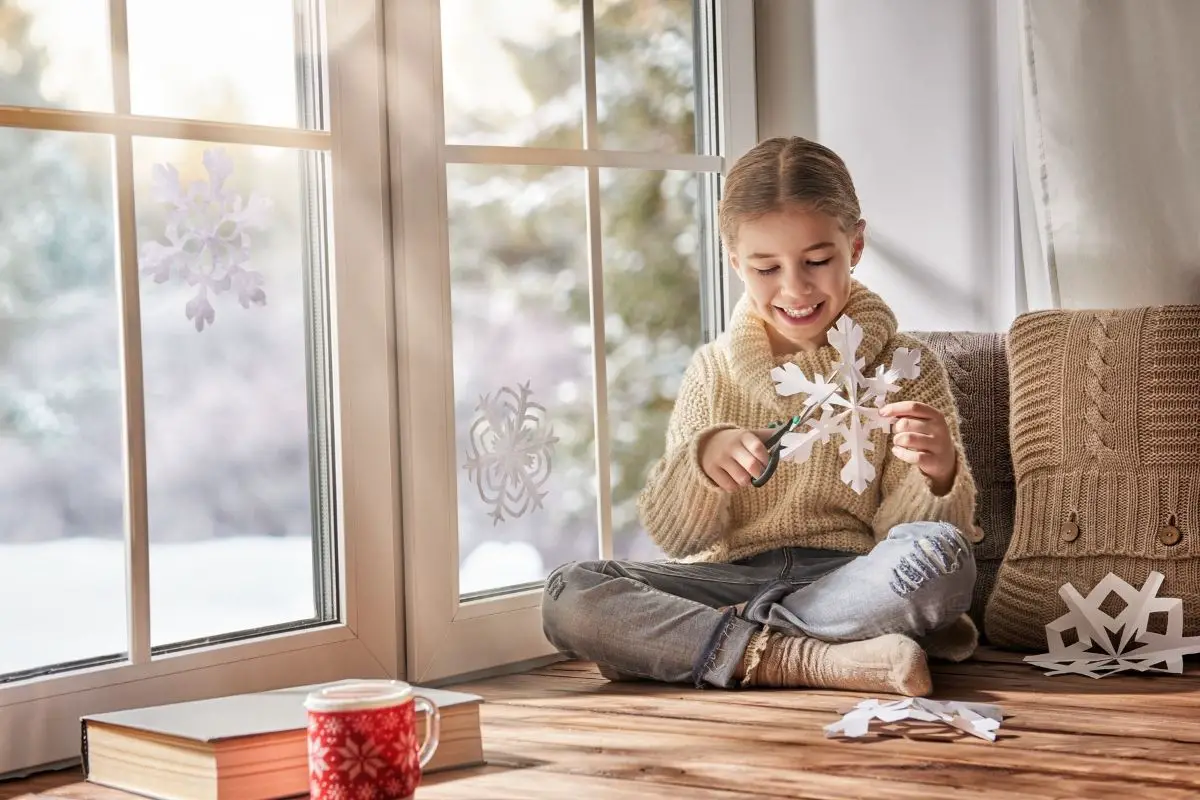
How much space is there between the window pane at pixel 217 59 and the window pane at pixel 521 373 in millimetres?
274

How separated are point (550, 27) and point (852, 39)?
1.89 ft

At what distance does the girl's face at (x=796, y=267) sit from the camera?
190cm

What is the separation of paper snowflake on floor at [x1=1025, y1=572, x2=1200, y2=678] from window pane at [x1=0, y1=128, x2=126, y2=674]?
1160 mm

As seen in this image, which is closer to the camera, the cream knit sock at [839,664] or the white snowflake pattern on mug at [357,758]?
the white snowflake pattern on mug at [357,758]

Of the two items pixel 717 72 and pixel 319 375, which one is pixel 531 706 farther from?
pixel 717 72

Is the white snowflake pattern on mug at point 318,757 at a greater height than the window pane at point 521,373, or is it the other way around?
the window pane at point 521,373

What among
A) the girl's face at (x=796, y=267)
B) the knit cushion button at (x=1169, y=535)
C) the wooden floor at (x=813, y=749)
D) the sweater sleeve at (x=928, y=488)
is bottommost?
the wooden floor at (x=813, y=749)

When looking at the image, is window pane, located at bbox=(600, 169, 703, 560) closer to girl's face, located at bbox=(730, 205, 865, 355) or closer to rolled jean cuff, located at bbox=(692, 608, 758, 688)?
girl's face, located at bbox=(730, 205, 865, 355)

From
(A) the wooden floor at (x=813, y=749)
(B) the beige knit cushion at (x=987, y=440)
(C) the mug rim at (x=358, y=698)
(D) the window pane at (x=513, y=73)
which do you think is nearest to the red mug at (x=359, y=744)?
(C) the mug rim at (x=358, y=698)

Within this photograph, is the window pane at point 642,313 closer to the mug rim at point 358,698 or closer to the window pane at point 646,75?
the window pane at point 646,75

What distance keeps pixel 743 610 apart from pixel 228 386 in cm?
73

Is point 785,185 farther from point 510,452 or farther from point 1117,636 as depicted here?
point 1117,636

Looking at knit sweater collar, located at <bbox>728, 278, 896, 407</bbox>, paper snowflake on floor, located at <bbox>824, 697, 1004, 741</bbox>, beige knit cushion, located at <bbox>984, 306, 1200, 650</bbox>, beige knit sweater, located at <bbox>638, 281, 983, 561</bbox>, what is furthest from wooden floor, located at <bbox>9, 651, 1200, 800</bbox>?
knit sweater collar, located at <bbox>728, 278, 896, 407</bbox>

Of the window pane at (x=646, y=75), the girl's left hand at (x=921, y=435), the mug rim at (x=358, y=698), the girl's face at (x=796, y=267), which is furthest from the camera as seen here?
the window pane at (x=646, y=75)
